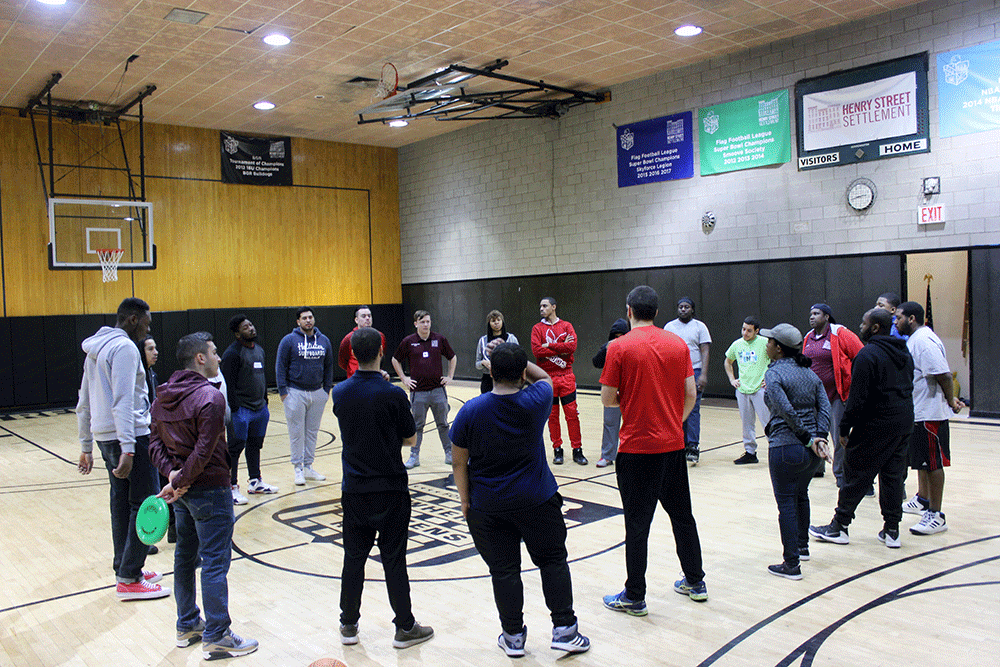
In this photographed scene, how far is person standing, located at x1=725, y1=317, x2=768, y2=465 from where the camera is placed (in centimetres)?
831

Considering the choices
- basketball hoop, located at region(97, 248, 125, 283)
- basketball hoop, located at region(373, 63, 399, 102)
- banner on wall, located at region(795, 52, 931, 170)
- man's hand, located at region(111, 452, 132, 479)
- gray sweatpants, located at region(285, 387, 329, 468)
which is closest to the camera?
man's hand, located at region(111, 452, 132, 479)

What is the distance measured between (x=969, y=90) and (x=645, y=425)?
29.6ft

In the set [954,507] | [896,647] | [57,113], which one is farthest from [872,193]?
[57,113]

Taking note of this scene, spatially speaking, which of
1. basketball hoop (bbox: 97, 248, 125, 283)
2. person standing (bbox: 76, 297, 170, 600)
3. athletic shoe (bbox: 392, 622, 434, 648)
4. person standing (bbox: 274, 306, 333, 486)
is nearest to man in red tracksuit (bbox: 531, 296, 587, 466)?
person standing (bbox: 274, 306, 333, 486)

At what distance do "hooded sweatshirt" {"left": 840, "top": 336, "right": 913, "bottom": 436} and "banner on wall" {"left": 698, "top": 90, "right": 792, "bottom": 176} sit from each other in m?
7.89

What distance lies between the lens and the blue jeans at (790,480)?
486 cm

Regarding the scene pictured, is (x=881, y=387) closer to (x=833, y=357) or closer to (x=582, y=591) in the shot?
(x=833, y=357)

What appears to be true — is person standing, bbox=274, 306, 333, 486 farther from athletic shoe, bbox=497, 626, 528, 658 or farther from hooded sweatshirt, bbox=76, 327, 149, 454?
athletic shoe, bbox=497, 626, 528, 658

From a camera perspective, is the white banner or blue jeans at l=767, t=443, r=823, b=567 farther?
the white banner

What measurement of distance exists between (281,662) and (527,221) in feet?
44.2

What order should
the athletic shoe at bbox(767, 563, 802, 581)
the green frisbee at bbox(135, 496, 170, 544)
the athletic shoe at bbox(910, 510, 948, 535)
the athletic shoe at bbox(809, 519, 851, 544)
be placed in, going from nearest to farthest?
the green frisbee at bbox(135, 496, 170, 544) < the athletic shoe at bbox(767, 563, 802, 581) < the athletic shoe at bbox(809, 519, 851, 544) < the athletic shoe at bbox(910, 510, 948, 535)

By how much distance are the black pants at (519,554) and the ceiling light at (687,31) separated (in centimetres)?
970

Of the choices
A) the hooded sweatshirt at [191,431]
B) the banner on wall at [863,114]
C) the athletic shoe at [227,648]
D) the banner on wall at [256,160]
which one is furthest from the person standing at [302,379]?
the banner on wall at [256,160]

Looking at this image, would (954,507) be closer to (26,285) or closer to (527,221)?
(527,221)
